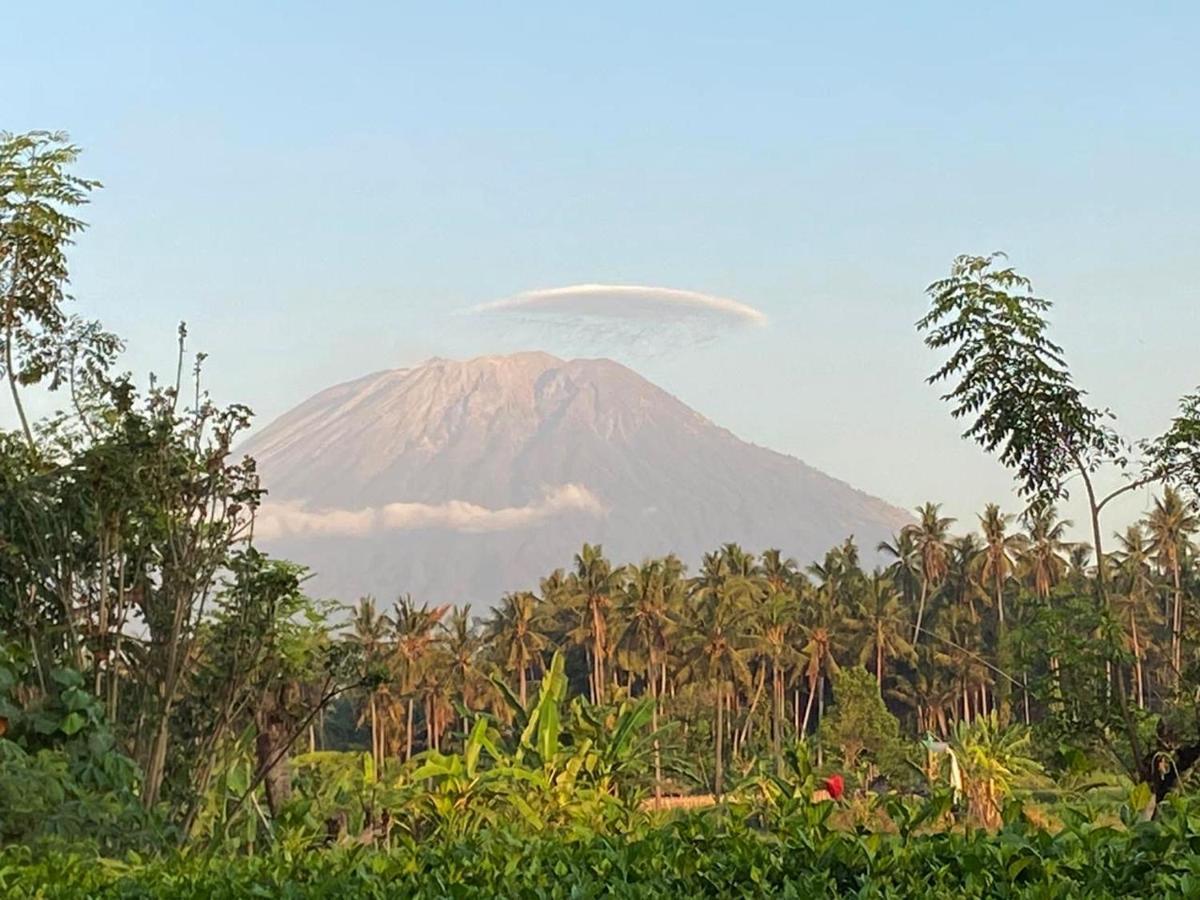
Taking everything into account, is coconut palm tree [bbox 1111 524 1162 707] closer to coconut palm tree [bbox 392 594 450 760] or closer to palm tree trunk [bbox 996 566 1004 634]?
palm tree trunk [bbox 996 566 1004 634]

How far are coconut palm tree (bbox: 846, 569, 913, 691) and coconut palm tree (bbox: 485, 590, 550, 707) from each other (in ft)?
35.4

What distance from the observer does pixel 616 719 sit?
17.9 ft

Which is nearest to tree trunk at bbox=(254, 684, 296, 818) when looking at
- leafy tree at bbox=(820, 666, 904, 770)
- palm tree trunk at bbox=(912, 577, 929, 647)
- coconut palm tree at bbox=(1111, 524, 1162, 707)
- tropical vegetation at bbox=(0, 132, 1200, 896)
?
tropical vegetation at bbox=(0, 132, 1200, 896)

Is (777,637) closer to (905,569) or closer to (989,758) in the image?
(905,569)

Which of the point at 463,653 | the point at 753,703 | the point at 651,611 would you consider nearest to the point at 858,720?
the point at 753,703

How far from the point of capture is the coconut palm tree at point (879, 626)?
1886 inches

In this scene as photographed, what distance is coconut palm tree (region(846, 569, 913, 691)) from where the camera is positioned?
157 ft

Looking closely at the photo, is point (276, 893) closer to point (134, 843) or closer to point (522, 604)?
point (134, 843)

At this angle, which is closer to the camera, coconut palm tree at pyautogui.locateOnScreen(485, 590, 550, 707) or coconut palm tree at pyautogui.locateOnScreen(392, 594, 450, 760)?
coconut palm tree at pyautogui.locateOnScreen(392, 594, 450, 760)

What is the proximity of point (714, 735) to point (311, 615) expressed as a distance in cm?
4087

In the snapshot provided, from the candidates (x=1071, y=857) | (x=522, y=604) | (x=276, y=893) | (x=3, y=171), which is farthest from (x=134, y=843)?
(x=522, y=604)

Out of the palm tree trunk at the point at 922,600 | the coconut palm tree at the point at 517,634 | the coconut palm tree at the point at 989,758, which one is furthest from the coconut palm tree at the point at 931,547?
the coconut palm tree at the point at 989,758

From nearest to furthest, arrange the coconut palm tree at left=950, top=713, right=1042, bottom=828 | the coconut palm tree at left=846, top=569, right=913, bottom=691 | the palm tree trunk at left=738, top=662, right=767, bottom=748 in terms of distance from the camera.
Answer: the coconut palm tree at left=950, top=713, right=1042, bottom=828 < the palm tree trunk at left=738, top=662, right=767, bottom=748 < the coconut palm tree at left=846, top=569, right=913, bottom=691

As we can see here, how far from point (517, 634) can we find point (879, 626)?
1236 centimetres
